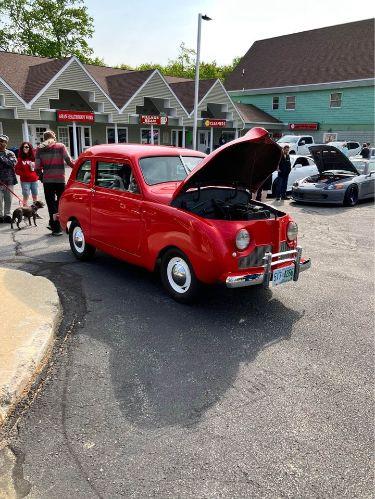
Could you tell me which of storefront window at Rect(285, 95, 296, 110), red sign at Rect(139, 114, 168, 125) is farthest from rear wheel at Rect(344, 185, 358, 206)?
storefront window at Rect(285, 95, 296, 110)

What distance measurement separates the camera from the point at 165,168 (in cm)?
562

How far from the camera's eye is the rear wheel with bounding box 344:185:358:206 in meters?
12.5

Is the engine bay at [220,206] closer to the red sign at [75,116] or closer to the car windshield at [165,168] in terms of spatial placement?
the car windshield at [165,168]

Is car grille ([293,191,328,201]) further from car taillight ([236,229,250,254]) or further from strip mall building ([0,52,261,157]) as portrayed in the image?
strip mall building ([0,52,261,157])

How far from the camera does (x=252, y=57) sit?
40594 mm


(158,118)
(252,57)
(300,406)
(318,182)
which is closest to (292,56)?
(252,57)

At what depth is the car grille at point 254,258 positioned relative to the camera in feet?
14.5

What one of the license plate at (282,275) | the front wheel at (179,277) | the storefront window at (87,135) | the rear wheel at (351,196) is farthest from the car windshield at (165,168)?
the storefront window at (87,135)

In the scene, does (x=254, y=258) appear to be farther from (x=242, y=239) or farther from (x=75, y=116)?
(x=75, y=116)

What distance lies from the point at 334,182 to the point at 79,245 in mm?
8986

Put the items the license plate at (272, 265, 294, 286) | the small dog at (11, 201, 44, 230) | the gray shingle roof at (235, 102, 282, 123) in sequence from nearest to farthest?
the license plate at (272, 265, 294, 286) → the small dog at (11, 201, 44, 230) → the gray shingle roof at (235, 102, 282, 123)

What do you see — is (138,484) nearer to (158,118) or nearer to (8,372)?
(8,372)

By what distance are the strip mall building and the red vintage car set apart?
2070 centimetres

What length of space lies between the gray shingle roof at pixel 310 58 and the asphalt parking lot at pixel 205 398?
32.4 meters
